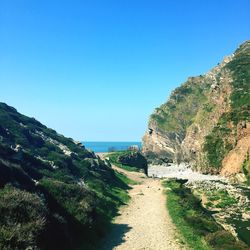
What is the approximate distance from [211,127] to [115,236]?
3632 inches

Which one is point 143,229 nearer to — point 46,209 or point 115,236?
point 115,236

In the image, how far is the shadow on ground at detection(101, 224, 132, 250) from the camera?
25.0m

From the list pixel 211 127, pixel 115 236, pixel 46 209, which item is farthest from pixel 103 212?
pixel 211 127

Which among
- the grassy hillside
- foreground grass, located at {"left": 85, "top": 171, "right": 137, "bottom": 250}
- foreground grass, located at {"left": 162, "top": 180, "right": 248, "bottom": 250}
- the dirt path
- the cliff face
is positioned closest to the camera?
the grassy hillside

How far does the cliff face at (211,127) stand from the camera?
303ft

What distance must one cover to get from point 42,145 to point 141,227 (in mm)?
36585

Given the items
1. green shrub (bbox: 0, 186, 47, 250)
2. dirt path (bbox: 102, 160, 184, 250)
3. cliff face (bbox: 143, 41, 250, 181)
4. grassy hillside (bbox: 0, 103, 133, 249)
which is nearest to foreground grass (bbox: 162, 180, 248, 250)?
dirt path (bbox: 102, 160, 184, 250)

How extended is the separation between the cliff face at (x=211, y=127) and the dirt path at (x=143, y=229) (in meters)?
46.9

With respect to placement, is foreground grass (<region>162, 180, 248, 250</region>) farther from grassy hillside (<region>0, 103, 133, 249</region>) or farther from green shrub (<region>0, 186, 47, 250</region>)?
green shrub (<region>0, 186, 47, 250</region>)

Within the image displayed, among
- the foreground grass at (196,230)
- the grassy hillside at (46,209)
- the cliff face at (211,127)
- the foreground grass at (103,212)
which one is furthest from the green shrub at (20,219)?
the cliff face at (211,127)

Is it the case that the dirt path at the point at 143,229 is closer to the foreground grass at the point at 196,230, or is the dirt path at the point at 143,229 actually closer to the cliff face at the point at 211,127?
the foreground grass at the point at 196,230

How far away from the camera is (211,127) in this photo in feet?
376

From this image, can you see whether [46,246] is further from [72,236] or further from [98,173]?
[98,173]

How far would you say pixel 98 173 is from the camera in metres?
59.2
